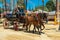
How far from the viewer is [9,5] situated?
24953 mm

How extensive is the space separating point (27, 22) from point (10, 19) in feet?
6.90

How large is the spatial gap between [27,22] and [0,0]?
14.4 m

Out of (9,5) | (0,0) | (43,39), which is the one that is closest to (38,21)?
(43,39)

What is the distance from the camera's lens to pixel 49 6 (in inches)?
1308

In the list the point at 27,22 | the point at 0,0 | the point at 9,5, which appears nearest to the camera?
the point at 27,22

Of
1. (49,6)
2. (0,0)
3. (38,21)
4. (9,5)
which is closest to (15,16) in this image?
(38,21)

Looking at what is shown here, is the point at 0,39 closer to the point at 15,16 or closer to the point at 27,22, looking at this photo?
the point at 27,22

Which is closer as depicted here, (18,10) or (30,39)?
(30,39)

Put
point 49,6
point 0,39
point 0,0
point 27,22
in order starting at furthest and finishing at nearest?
point 49,6
point 0,0
point 27,22
point 0,39

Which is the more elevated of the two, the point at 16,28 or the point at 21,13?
the point at 21,13

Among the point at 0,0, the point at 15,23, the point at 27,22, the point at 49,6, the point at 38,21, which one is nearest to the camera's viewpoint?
the point at 38,21

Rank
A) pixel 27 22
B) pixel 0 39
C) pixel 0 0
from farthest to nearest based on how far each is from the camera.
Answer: pixel 0 0 < pixel 27 22 < pixel 0 39

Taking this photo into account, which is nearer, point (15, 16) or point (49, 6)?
point (15, 16)

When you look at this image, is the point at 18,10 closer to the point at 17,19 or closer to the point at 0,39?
the point at 17,19
